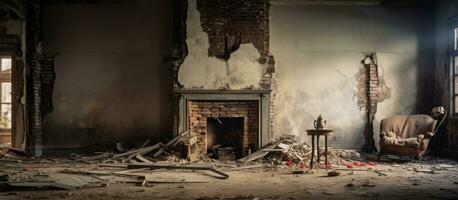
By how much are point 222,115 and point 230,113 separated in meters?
0.17

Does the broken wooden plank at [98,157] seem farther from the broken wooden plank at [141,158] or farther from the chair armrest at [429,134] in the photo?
the chair armrest at [429,134]

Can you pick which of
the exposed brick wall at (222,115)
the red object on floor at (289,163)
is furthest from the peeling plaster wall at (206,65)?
the red object on floor at (289,163)

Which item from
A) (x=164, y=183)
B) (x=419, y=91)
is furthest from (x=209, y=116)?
(x=419, y=91)

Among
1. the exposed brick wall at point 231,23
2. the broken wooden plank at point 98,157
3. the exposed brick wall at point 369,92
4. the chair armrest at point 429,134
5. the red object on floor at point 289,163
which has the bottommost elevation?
the red object on floor at point 289,163

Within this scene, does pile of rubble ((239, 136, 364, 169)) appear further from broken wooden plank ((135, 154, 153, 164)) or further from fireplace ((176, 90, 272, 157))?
broken wooden plank ((135, 154, 153, 164))

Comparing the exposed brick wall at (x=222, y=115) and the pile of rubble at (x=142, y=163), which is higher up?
the exposed brick wall at (x=222, y=115)

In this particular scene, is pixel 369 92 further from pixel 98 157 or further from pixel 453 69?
pixel 98 157

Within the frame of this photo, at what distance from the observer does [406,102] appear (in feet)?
32.2

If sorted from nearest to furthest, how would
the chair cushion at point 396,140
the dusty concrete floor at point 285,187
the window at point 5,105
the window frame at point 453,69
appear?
the dusty concrete floor at point 285,187, the chair cushion at point 396,140, the window frame at point 453,69, the window at point 5,105

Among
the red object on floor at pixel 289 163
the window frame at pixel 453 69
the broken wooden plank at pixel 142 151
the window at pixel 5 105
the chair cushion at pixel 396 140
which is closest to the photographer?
the red object on floor at pixel 289 163

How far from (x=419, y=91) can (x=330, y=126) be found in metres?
2.16

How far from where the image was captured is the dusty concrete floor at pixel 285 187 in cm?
525

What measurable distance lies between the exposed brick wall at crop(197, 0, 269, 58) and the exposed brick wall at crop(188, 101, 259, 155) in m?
1.03

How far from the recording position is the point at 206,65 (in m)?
9.02
